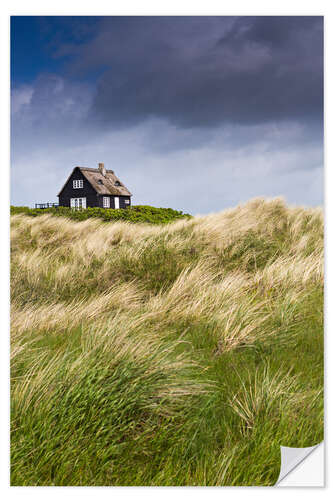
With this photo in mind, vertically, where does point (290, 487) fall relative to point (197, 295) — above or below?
below

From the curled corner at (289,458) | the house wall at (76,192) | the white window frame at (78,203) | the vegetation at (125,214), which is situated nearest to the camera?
the curled corner at (289,458)

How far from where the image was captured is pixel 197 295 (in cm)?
321

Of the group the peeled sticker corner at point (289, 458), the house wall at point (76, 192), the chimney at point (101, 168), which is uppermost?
the chimney at point (101, 168)

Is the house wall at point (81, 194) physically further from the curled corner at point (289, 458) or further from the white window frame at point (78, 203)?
the curled corner at point (289, 458)

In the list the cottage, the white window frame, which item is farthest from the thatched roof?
the white window frame

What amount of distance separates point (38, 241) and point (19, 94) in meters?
2.01

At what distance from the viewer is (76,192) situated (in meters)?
3.93

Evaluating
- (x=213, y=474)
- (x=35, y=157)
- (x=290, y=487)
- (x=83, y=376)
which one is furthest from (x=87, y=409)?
(x=35, y=157)

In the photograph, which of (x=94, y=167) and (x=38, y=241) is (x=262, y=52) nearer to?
(x=94, y=167)

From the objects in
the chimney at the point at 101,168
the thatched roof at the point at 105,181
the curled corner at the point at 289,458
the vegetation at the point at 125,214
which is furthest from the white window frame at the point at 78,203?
the curled corner at the point at 289,458

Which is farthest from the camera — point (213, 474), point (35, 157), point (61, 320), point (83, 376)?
point (35, 157)

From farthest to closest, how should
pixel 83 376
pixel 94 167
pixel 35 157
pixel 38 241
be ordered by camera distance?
pixel 38 241 → pixel 94 167 → pixel 35 157 → pixel 83 376

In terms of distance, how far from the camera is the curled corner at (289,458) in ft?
6.82
